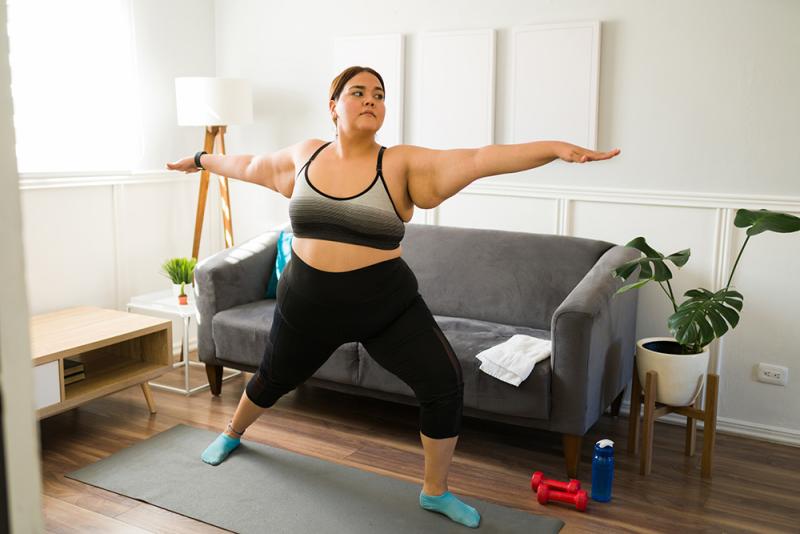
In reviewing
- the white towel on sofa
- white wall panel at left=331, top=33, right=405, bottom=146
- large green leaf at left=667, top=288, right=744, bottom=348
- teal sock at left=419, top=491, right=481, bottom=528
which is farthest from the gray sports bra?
white wall panel at left=331, top=33, right=405, bottom=146

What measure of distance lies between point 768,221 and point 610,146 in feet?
3.24

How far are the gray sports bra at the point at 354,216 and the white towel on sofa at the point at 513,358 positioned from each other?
2.27 feet

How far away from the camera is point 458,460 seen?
9.95 ft

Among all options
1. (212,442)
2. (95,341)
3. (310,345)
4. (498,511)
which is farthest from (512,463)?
(95,341)

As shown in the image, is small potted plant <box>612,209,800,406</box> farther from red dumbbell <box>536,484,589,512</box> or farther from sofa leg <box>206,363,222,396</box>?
sofa leg <box>206,363,222,396</box>

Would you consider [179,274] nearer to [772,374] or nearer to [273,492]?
[273,492]

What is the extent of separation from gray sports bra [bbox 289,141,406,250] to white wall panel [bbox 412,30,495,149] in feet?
4.68

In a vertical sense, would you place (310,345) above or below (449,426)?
above

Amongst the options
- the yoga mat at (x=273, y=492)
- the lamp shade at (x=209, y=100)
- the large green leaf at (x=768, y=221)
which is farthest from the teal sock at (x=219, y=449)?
the large green leaf at (x=768, y=221)

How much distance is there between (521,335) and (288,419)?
1087 mm

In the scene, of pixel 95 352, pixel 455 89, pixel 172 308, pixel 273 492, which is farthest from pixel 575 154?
pixel 95 352

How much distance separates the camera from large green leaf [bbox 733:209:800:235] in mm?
2639

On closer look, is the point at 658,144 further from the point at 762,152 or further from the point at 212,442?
the point at 212,442

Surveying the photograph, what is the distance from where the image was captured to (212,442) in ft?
10.3
